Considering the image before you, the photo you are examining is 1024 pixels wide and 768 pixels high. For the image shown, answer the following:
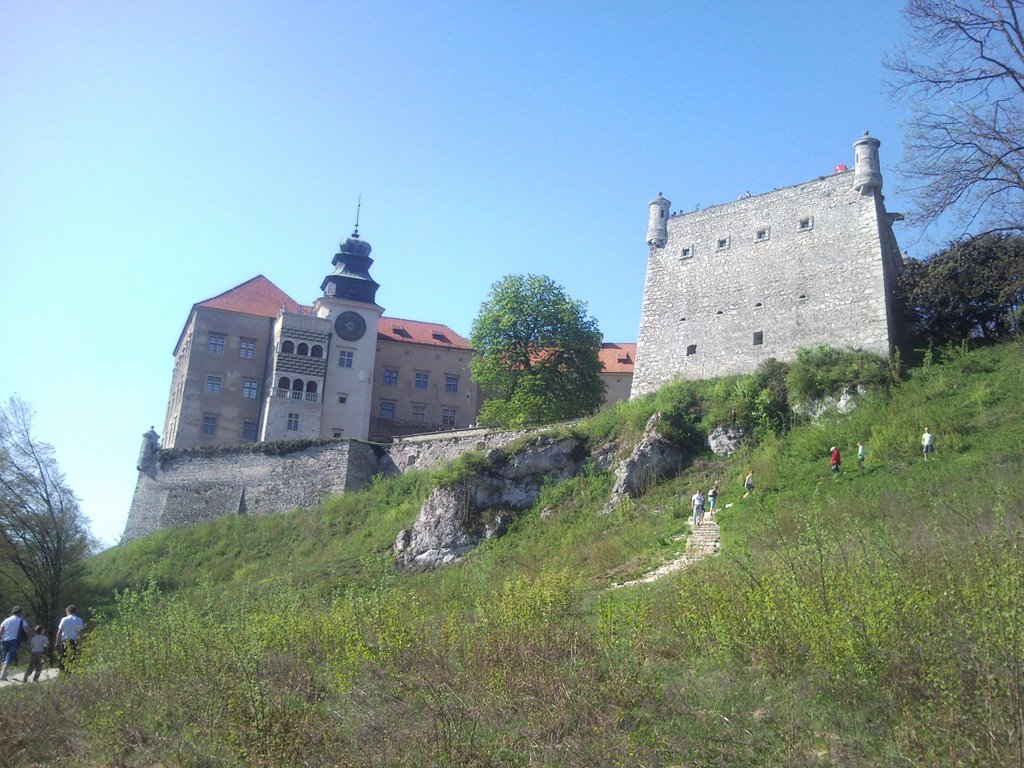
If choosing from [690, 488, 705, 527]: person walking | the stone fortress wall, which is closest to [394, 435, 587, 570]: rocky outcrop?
[690, 488, 705, 527]: person walking

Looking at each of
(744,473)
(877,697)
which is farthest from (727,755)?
(744,473)

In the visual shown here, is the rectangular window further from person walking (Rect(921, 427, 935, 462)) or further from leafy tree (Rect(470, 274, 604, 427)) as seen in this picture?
person walking (Rect(921, 427, 935, 462))

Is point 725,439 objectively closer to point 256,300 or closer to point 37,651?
point 37,651

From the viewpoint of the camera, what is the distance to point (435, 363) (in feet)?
174

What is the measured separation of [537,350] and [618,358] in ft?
39.9

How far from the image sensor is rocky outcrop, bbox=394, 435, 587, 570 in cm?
2525

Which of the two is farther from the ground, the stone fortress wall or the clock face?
the clock face

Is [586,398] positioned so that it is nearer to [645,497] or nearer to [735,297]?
[735,297]

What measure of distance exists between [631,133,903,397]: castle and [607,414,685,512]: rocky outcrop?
594cm

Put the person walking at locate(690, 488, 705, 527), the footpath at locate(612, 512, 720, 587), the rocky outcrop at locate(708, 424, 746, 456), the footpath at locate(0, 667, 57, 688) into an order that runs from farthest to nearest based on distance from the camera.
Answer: the rocky outcrop at locate(708, 424, 746, 456)
the person walking at locate(690, 488, 705, 527)
the footpath at locate(612, 512, 720, 587)
the footpath at locate(0, 667, 57, 688)

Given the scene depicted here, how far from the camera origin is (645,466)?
25141mm

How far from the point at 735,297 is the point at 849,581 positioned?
23.0 metres

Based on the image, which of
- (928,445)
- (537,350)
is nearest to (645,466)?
(928,445)

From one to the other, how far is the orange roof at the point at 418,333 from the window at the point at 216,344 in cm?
938
